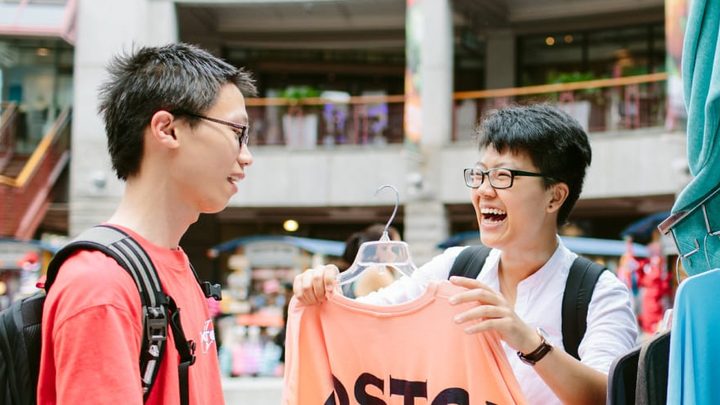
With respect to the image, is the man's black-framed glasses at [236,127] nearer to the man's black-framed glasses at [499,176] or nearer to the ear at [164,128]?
the ear at [164,128]

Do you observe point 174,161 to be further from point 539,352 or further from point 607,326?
point 607,326

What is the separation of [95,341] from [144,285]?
187mm

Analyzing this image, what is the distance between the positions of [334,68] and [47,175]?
766 centimetres

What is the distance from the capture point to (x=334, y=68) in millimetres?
22375

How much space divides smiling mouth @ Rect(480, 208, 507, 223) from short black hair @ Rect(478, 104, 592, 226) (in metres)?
0.16

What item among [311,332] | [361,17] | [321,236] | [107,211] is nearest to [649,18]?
[361,17]

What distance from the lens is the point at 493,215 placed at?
2537 mm

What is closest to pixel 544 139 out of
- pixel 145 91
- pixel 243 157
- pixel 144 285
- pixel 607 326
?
pixel 607 326

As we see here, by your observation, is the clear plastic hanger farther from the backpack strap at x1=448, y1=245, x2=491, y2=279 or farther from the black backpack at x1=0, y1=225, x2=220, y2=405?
the black backpack at x1=0, y1=225, x2=220, y2=405

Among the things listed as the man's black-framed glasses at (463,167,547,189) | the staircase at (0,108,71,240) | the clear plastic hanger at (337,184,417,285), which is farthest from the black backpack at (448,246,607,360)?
the staircase at (0,108,71,240)

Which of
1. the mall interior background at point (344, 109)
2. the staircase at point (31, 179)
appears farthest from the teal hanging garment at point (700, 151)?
the staircase at point (31, 179)

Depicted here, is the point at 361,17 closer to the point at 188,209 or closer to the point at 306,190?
the point at 306,190

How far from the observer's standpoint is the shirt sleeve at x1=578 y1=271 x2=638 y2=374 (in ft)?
7.45

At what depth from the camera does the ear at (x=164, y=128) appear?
198 centimetres
